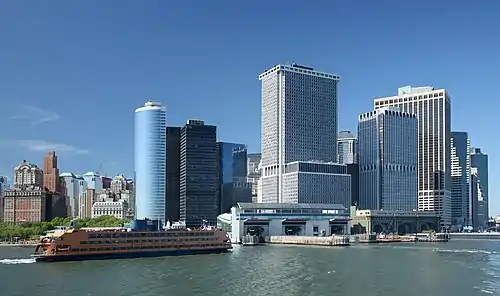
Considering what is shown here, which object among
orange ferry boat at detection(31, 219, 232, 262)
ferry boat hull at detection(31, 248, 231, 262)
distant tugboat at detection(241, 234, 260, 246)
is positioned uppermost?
orange ferry boat at detection(31, 219, 232, 262)

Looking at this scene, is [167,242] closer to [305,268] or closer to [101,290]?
[305,268]

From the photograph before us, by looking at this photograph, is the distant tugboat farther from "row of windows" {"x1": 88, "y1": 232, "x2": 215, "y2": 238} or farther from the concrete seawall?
"row of windows" {"x1": 88, "y1": 232, "x2": 215, "y2": 238}

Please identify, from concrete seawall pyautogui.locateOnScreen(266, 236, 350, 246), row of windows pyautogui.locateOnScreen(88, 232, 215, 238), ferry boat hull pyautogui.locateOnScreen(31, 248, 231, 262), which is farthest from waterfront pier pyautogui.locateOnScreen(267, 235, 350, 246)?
row of windows pyautogui.locateOnScreen(88, 232, 215, 238)

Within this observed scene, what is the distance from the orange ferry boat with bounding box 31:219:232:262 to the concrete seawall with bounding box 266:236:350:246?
153 feet

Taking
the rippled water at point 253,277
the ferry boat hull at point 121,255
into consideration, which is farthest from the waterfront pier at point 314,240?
the rippled water at point 253,277

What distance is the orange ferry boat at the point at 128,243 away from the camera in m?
100

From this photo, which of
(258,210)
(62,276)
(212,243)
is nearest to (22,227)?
(258,210)

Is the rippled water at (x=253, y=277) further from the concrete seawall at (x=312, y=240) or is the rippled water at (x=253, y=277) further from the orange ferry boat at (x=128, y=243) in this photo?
the concrete seawall at (x=312, y=240)

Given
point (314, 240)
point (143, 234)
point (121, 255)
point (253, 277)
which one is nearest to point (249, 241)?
point (314, 240)

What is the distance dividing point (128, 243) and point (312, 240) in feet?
242

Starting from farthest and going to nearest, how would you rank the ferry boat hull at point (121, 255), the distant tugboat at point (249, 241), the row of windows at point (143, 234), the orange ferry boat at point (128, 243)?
the distant tugboat at point (249, 241)
the row of windows at point (143, 234)
the orange ferry boat at point (128, 243)
the ferry boat hull at point (121, 255)

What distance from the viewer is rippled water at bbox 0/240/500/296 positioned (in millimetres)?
63938

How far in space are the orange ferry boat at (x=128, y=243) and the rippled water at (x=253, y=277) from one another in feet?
12.2

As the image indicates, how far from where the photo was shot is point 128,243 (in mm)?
108312
